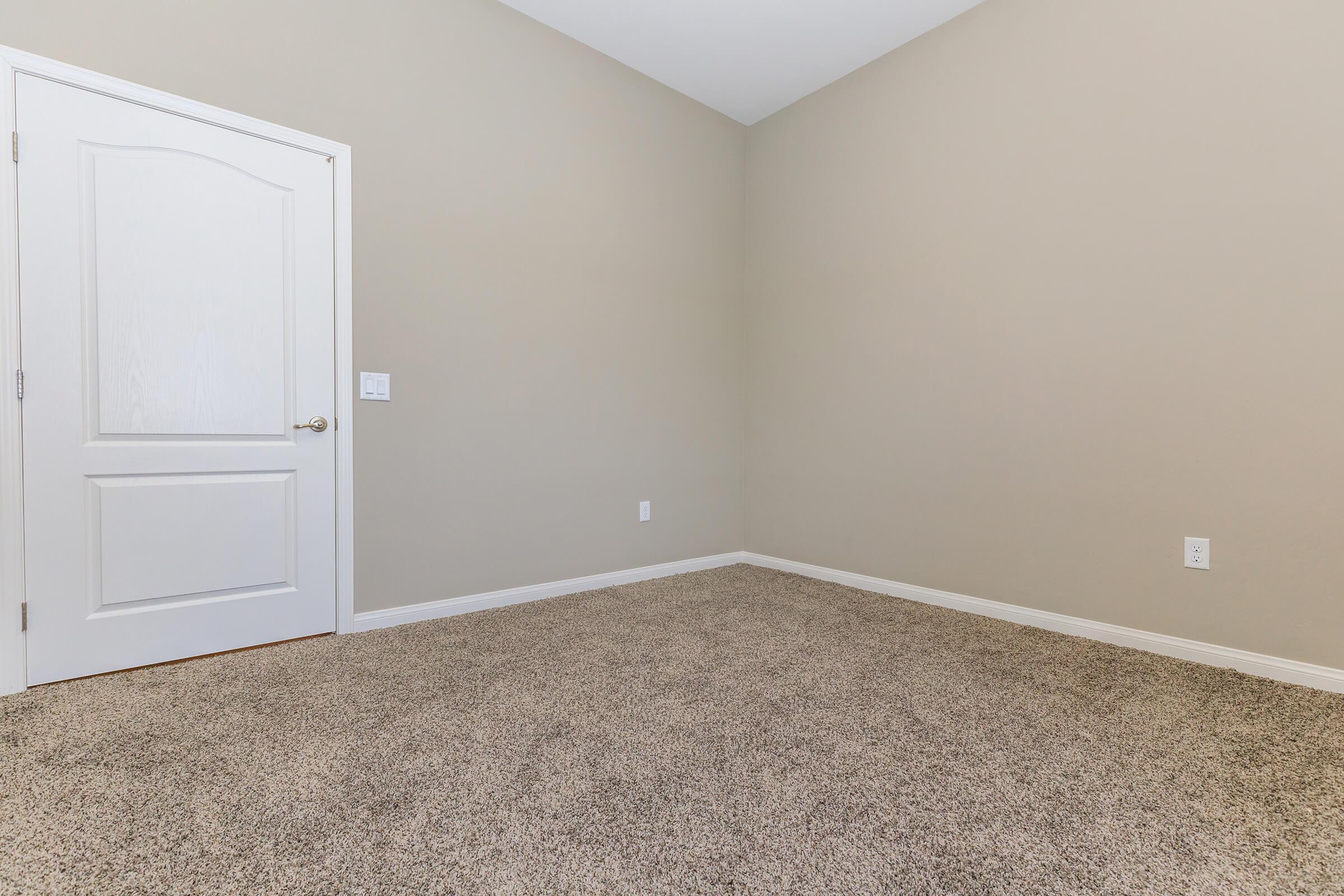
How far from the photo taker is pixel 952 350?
2895mm

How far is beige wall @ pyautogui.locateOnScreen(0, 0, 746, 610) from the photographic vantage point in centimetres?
229

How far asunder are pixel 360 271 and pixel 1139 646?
3.46 meters

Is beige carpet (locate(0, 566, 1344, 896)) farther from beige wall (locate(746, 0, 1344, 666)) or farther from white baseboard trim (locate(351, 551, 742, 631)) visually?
beige wall (locate(746, 0, 1344, 666))

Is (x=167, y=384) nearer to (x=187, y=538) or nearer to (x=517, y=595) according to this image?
(x=187, y=538)

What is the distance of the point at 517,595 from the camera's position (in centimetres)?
296

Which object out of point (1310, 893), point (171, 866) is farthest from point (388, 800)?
point (1310, 893)

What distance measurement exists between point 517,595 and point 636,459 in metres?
1.00

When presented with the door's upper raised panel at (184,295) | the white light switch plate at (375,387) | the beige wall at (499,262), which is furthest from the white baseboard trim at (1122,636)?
the door's upper raised panel at (184,295)

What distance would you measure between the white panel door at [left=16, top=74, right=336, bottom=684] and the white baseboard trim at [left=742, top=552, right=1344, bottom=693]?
2660 millimetres

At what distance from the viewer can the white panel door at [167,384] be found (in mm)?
1913

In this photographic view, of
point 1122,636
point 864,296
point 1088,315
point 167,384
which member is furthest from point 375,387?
point 1122,636

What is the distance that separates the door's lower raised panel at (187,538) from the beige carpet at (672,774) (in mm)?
271

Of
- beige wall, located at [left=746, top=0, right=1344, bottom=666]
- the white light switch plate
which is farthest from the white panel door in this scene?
beige wall, located at [left=746, top=0, right=1344, bottom=666]

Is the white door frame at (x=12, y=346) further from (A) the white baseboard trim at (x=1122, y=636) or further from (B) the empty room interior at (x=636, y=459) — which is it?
(A) the white baseboard trim at (x=1122, y=636)
